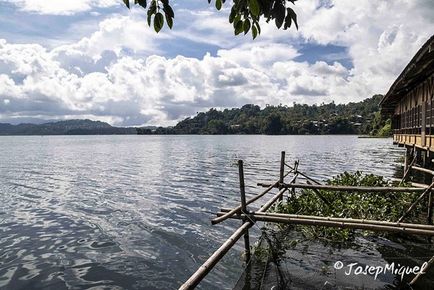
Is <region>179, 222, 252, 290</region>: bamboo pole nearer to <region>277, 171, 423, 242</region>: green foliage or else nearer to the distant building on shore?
<region>277, 171, 423, 242</region>: green foliage

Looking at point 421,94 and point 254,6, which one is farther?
point 421,94

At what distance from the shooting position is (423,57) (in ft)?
46.2

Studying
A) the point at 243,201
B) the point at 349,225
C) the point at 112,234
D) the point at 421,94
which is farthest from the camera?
the point at 421,94

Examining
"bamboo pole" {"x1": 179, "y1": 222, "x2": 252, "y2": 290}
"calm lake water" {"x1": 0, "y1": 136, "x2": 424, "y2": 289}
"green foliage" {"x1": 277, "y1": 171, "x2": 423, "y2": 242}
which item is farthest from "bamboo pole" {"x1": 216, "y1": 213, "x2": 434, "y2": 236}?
"green foliage" {"x1": 277, "y1": 171, "x2": 423, "y2": 242}

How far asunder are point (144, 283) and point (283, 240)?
4966mm

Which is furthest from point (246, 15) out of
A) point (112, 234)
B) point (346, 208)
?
point (112, 234)

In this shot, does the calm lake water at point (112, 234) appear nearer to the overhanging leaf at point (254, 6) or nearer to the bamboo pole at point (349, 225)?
the bamboo pole at point (349, 225)

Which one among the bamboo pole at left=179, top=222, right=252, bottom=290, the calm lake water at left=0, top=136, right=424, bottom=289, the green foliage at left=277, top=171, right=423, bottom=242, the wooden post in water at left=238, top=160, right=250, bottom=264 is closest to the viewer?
the bamboo pole at left=179, top=222, right=252, bottom=290

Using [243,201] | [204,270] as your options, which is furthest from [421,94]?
[204,270]

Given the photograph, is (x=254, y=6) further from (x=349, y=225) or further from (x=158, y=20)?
(x=349, y=225)

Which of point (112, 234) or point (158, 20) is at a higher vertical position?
point (158, 20)

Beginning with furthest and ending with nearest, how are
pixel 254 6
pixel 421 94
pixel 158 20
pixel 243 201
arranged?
pixel 421 94 < pixel 243 201 < pixel 158 20 < pixel 254 6

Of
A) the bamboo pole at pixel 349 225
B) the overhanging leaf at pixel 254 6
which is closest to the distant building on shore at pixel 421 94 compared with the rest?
the bamboo pole at pixel 349 225

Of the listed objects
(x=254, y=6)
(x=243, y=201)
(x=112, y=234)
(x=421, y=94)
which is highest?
(x=421, y=94)
